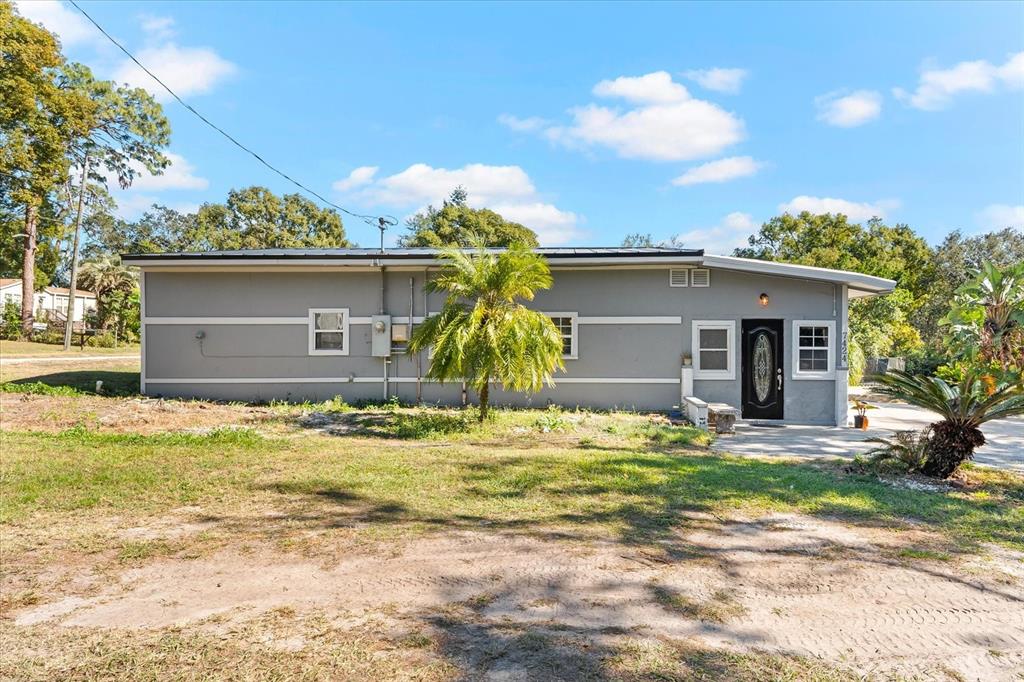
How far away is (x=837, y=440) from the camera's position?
9.77 metres

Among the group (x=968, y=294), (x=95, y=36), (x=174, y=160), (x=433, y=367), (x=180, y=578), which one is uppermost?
(x=174, y=160)

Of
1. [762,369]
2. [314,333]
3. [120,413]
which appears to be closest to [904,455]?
[762,369]

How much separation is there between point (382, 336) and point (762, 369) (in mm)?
8303

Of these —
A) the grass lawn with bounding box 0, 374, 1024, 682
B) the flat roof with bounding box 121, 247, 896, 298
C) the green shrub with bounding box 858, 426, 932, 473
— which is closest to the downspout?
the flat roof with bounding box 121, 247, 896, 298

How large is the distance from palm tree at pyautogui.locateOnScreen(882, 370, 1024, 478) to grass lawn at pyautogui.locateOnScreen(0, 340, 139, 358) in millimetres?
26672

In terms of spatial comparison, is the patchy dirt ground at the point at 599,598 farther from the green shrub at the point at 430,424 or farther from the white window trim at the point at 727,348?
the white window trim at the point at 727,348

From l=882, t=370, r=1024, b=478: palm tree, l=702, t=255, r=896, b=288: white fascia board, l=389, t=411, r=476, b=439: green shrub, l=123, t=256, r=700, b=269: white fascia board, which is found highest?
l=123, t=256, r=700, b=269: white fascia board

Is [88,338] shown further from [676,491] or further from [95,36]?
[676,491]

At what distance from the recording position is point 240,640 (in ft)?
9.36

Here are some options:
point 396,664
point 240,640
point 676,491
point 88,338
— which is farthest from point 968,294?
point 88,338

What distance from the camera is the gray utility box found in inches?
504

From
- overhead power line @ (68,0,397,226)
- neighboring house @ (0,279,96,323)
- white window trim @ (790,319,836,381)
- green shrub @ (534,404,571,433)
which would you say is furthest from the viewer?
neighboring house @ (0,279,96,323)

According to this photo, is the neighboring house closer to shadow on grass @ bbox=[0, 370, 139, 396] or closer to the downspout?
shadow on grass @ bbox=[0, 370, 139, 396]

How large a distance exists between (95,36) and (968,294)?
15.5 m
